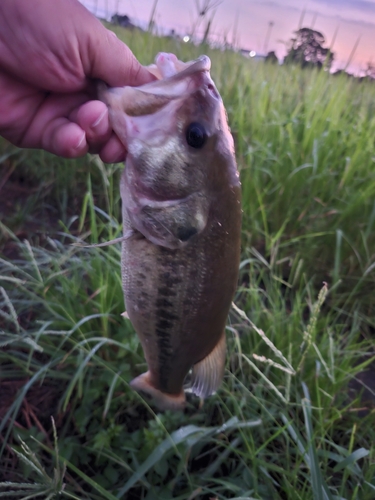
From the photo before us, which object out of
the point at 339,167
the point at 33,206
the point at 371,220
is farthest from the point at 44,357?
the point at 339,167

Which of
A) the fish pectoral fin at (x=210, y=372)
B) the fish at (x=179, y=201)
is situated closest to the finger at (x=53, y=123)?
the fish at (x=179, y=201)

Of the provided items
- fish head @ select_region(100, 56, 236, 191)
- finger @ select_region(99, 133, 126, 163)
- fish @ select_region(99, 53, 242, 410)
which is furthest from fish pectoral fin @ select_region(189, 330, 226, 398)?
finger @ select_region(99, 133, 126, 163)

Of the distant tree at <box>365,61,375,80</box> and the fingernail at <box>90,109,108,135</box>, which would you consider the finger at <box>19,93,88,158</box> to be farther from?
the distant tree at <box>365,61,375,80</box>

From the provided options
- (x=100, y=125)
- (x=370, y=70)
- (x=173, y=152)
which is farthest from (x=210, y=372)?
(x=370, y=70)

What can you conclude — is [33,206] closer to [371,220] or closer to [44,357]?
[44,357]

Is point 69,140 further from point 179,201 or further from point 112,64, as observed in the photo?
point 179,201

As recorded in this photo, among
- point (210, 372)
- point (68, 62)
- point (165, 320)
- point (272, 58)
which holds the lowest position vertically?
point (210, 372)

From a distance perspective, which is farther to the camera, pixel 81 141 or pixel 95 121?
pixel 81 141
